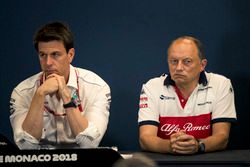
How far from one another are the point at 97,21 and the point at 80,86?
65 cm

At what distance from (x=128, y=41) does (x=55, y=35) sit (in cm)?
70

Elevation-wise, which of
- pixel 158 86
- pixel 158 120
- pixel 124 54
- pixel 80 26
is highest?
pixel 80 26

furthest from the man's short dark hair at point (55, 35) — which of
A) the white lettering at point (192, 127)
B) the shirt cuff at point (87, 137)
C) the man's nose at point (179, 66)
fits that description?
the white lettering at point (192, 127)

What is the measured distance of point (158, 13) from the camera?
3121 mm

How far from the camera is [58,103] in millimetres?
2639

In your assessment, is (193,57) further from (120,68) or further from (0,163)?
(0,163)

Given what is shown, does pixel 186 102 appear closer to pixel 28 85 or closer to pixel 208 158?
pixel 208 158

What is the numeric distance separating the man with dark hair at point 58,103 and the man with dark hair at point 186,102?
263mm

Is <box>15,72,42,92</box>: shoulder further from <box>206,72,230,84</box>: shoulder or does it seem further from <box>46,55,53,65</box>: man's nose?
<box>206,72,230,84</box>: shoulder

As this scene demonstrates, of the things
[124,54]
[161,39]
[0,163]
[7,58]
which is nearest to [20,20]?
[7,58]

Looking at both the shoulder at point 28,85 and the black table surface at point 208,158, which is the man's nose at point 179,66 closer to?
the black table surface at point 208,158

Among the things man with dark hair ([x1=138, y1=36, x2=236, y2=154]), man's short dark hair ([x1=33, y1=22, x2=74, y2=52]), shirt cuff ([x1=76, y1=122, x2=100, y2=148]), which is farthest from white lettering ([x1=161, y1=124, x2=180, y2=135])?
man's short dark hair ([x1=33, y1=22, x2=74, y2=52])

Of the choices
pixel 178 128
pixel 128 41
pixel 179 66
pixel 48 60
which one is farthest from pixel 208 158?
pixel 128 41

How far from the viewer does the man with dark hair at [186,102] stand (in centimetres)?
254
